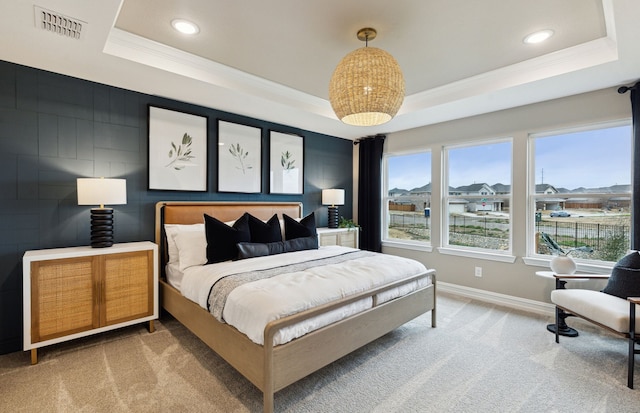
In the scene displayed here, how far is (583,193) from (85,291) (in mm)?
5186

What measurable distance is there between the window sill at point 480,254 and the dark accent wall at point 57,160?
3783 mm

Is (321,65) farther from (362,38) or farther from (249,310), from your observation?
(249,310)

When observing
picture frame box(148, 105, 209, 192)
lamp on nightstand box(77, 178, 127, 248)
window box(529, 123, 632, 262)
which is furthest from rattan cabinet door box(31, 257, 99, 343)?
window box(529, 123, 632, 262)

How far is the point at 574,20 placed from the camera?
7.32 ft

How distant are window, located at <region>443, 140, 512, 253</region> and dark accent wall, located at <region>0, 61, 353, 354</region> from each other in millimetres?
3793

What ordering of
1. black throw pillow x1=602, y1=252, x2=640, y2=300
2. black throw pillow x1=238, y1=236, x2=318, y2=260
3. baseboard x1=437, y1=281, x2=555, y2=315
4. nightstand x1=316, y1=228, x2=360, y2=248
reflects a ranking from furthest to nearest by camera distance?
nightstand x1=316, y1=228, x2=360, y2=248, baseboard x1=437, y1=281, x2=555, y2=315, black throw pillow x1=238, y1=236, x2=318, y2=260, black throw pillow x1=602, y1=252, x2=640, y2=300

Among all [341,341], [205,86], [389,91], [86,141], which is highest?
[205,86]

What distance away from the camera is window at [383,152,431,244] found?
15.7 feet

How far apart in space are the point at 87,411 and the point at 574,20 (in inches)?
171

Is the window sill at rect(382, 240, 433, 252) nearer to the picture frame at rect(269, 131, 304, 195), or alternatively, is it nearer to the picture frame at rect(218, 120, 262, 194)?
the picture frame at rect(269, 131, 304, 195)

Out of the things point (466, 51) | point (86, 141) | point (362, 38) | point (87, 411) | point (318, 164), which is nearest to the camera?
point (87, 411)

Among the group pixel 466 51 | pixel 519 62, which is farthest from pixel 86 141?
pixel 519 62

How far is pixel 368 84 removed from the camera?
81.8 inches

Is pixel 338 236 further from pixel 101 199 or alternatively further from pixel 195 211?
pixel 101 199
